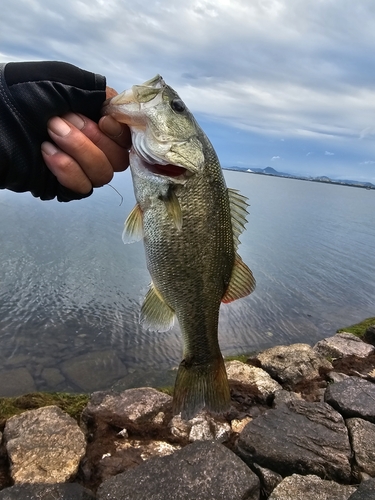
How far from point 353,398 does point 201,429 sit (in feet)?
8.15

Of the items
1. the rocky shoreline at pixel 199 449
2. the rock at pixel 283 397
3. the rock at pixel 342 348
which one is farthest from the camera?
the rock at pixel 342 348

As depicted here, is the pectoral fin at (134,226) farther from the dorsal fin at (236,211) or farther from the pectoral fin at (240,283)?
the pectoral fin at (240,283)

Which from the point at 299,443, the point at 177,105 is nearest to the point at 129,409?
the point at 299,443

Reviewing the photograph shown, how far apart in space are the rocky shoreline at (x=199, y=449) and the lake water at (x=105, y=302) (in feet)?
7.55

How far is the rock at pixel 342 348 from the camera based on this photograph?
915 cm

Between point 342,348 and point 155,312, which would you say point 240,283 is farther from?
point 342,348

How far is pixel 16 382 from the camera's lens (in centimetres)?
738

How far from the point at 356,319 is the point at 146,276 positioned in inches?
285

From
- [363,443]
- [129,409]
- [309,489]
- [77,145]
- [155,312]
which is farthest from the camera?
[129,409]

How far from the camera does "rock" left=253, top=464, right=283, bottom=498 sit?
4.41m

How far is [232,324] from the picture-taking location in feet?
36.4

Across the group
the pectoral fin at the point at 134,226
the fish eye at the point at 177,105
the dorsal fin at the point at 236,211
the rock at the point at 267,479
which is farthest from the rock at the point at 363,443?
the fish eye at the point at 177,105

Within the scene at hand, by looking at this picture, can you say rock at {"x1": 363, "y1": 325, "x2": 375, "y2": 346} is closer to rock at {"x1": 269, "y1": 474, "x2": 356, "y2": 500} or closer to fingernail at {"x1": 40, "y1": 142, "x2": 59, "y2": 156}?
rock at {"x1": 269, "y1": 474, "x2": 356, "y2": 500}

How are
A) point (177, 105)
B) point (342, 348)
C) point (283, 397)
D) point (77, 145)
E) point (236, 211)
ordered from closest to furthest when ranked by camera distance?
1. point (77, 145)
2. point (177, 105)
3. point (236, 211)
4. point (283, 397)
5. point (342, 348)
